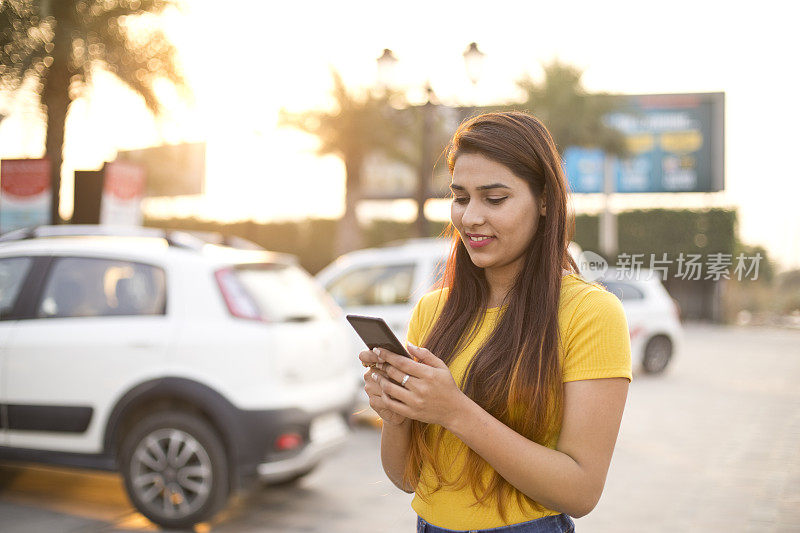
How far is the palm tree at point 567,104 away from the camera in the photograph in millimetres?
24672

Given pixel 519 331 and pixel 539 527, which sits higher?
pixel 519 331

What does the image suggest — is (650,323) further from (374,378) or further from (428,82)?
(374,378)

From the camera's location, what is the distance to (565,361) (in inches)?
69.7

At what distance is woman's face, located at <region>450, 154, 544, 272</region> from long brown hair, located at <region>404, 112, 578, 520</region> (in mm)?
24

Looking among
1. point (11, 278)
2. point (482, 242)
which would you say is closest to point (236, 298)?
point (11, 278)

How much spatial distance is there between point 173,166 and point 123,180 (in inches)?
213

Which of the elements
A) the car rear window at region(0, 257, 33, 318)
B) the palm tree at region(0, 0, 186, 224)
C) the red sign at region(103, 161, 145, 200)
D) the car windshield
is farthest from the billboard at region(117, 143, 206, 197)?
the car windshield

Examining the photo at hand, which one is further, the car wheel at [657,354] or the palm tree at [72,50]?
the car wheel at [657,354]

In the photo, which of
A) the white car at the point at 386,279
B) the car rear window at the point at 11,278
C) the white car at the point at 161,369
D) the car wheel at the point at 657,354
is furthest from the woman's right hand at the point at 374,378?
the car wheel at the point at 657,354

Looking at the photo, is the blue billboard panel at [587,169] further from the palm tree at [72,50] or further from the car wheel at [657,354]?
the palm tree at [72,50]

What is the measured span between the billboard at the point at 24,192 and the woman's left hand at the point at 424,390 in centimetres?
827

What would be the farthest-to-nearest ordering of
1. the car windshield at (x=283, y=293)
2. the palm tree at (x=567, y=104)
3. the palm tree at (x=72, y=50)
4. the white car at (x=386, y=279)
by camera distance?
1. the palm tree at (x=567, y=104)
2. the white car at (x=386, y=279)
3. the palm tree at (x=72, y=50)
4. the car windshield at (x=283, y=293)

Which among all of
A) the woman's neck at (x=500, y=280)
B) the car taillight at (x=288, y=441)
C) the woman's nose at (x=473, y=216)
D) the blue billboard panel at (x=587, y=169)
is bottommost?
the car taillight at (x=288, y=441)

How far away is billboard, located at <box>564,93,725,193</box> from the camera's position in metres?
27.8
